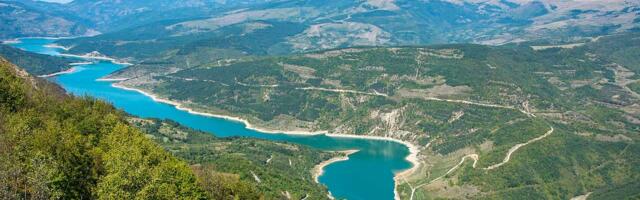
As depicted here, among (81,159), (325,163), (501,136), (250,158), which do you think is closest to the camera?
(81,159)

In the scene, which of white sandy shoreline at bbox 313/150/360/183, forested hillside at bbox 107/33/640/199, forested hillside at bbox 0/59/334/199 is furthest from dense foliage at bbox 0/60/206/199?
forested hillside at bbox 107/33/640/199

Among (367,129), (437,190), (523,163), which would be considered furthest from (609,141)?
(367,129)

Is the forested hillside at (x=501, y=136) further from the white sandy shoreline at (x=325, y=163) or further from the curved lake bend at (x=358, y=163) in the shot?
the white sandy shoreline at (x=325, y=163)

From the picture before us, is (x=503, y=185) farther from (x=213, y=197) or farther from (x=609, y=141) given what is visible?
(x=213, y=197)

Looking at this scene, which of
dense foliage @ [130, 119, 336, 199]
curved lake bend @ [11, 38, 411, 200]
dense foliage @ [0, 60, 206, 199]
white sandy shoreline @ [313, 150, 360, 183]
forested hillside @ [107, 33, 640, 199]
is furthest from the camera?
white sandy shoreline @ [313, 150, 360, 183]

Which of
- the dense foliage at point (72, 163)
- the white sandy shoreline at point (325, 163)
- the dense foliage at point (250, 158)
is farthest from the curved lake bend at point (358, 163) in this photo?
the dense foliage at point (72, 163)

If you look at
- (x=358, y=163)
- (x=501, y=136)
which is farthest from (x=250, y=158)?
(x=501, y=136)

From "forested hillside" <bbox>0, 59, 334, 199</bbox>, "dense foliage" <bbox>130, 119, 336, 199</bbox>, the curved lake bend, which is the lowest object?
the curved lake bend

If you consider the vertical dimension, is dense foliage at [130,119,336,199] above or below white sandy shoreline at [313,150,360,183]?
above

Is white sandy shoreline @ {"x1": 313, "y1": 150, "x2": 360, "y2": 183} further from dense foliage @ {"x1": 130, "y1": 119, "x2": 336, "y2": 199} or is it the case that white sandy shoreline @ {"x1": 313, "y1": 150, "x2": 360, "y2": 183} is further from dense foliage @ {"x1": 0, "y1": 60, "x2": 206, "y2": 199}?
dense foliage @ {"x1": 0, "y1": 60, "x2": 206, "y2": 199}

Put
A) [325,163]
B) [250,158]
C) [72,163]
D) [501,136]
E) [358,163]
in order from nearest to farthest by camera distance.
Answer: [72,163]
[250,158]
[325,163]
[358,163]
[501,136]

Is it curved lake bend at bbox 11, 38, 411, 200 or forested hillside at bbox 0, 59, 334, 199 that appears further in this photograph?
curved lake bend at bbox 11, 38, 411, 200

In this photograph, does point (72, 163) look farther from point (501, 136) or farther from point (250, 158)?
point (501, 136)
